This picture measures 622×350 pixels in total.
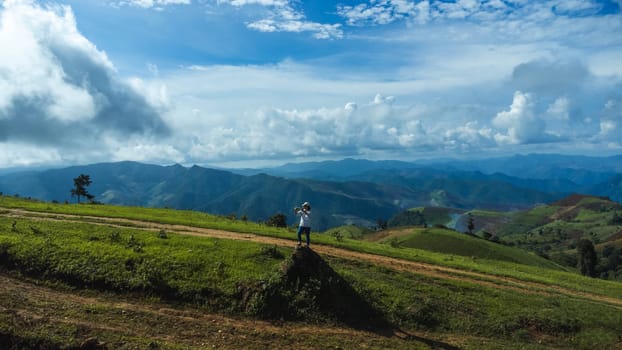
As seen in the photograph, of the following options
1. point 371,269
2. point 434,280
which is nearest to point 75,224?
point 371,269

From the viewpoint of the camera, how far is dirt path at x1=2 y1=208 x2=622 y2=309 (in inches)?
1171

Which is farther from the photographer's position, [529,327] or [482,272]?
[482,272]

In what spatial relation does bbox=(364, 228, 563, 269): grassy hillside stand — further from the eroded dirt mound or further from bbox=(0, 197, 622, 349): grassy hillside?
the eroded dirt mound

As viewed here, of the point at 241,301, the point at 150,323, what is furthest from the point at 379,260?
the point at 150,323

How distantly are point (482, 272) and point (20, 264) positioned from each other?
34155 mm

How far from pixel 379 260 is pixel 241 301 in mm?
14149

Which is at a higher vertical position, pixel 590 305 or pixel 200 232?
pixel 200 232

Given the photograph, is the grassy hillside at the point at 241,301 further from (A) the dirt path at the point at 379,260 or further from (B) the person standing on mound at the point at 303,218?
(B) the person standing on mound at the point at 303,218

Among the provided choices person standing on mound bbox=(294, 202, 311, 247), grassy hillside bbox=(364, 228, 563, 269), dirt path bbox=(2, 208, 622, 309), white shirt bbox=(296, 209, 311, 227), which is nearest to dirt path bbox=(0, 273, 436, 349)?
person standing on mound bbox=(294, 202, 311, 247)

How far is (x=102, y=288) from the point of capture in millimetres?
19812

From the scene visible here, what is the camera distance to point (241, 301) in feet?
65.5

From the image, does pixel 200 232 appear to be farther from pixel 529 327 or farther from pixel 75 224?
pixel 529 327

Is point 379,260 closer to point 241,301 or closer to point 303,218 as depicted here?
point 303,218

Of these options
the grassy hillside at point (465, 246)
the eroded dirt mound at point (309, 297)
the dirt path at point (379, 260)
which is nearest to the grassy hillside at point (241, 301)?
the eroded dirt mound at point (309, 297)
